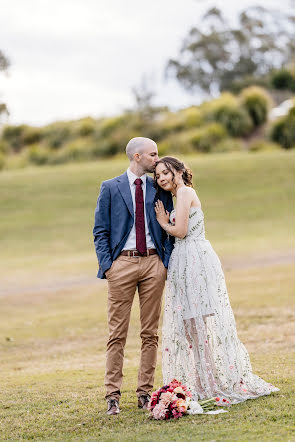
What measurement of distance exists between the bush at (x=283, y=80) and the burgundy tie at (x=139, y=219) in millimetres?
48563

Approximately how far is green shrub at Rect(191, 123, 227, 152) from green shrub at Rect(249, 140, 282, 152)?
1.83 meters

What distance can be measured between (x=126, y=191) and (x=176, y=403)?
1.83 metres

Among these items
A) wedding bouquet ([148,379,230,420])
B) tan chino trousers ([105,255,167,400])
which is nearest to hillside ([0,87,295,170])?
tan chino trousers ([105,255,167,400])

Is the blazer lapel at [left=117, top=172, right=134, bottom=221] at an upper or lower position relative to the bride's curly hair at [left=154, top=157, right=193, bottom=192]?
lower

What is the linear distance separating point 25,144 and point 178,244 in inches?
1757

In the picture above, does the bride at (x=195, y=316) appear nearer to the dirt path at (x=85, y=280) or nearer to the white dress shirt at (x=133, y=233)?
the white dress shirt at (x=133, y=233)

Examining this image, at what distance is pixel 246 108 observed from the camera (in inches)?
1672

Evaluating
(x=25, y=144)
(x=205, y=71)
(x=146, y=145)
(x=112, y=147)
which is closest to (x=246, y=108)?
(x=112, y=147)

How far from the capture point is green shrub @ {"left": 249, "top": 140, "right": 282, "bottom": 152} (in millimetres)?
40062

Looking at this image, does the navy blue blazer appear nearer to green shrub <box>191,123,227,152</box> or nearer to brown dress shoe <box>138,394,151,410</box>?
brown dress shoe <box>138,394,151,410</box>

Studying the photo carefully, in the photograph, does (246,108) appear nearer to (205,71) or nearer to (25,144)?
(25,144)

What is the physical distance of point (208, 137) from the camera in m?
39.8

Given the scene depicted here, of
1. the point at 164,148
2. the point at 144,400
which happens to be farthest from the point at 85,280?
the point at 164,148

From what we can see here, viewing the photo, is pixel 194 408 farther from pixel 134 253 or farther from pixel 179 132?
pixel 179 132
